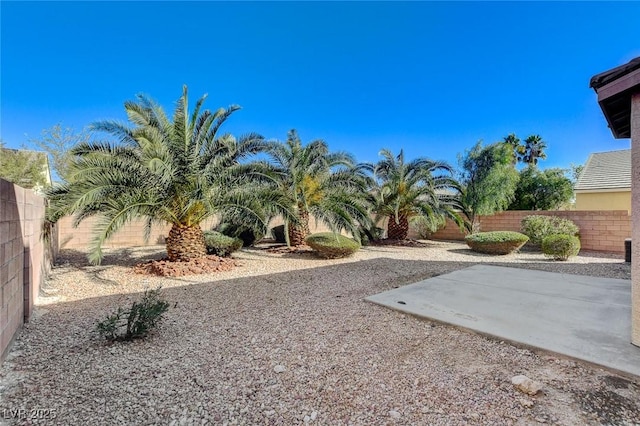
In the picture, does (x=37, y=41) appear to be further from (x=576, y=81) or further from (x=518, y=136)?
(x=518, y=136)

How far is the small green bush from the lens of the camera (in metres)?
9.54

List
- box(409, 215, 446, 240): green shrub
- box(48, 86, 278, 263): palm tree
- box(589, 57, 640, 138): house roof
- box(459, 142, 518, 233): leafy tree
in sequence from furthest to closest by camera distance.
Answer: box(409, 215, 446, 240): green shrub < box(459, 142, 518, 233): leafy tree < box(48, 86, 278, 263): palm tree < box(589, 57, 640, 138): house roof

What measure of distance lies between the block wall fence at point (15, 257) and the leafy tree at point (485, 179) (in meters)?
14.9

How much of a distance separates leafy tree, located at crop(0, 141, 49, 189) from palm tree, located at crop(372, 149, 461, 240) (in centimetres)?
1738

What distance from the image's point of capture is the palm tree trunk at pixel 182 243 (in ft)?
26.7

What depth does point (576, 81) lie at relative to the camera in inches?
424

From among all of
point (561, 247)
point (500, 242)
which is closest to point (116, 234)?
point (500, 242)

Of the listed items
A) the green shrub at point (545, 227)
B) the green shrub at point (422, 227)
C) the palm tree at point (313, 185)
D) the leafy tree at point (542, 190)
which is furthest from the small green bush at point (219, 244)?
the leafy tree at point (542, 190)

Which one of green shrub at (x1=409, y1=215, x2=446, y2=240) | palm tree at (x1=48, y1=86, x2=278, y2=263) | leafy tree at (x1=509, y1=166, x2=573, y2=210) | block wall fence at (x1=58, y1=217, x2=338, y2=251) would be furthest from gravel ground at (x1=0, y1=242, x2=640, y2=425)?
leafy tree at (x1=509, y1=166, x2=573, y2=210)

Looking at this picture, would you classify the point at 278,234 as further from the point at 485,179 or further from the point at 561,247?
the point at 561,247

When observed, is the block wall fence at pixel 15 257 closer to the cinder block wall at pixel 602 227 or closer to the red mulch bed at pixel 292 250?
the red mulch bed at pixel 292 250

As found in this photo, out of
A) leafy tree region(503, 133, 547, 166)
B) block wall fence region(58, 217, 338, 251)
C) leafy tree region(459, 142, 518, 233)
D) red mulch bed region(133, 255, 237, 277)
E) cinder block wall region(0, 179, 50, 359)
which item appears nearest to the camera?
cinder block wall region(0, 179, 50, 359)

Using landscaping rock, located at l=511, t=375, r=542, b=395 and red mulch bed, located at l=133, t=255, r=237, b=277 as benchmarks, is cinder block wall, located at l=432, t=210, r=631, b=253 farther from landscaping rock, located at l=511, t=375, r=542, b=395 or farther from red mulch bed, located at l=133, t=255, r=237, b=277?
red mulch bed, located at l=133, t=255, r=237, b=277

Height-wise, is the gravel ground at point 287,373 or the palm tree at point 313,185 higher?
the palm tree at point 313,185
